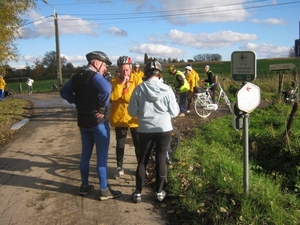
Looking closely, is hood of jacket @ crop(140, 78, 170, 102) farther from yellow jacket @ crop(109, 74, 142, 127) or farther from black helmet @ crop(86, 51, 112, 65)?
yellow jacket @ crop(109, 74, 142, 127)

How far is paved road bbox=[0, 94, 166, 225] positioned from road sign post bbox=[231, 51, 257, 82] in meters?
1.94

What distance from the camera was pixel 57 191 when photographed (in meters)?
4.74

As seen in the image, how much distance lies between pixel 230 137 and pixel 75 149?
154 inches

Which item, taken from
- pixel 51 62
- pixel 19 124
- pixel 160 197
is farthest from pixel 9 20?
pixel 51 62

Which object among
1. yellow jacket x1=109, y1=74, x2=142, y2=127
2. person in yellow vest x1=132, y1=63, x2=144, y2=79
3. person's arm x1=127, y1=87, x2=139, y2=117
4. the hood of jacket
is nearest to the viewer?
the hood of jacket

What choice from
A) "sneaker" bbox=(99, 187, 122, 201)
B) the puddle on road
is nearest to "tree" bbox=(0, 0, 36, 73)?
the puddle on road

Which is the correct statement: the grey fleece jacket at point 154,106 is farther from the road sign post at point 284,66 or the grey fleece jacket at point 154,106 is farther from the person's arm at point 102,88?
the road sign post at point 284,66

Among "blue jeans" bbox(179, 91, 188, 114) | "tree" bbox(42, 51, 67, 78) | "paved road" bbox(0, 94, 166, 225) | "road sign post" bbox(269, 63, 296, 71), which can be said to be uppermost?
"tree" bbox(42, 51, 67, 78)

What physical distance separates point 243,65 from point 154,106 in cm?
121

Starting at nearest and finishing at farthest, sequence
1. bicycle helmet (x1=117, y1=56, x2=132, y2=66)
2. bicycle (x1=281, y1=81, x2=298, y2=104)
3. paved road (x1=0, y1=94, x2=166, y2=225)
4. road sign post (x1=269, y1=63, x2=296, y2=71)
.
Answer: paved road (x1=0, y1=94, x2=166, y2=225) → bicycle helmet (x1=117, y1=56, x2=132, y2=66) → road sign post (x1=269, y1=63, x2=296, y2=71) → bicycle (x1=281, y1=81, x2=298, y2=104)

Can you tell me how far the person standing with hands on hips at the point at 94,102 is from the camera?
4137mm

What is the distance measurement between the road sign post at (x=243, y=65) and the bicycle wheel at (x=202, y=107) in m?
7.67

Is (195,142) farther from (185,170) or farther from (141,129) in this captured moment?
(141,129)

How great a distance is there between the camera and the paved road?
12.8ft
